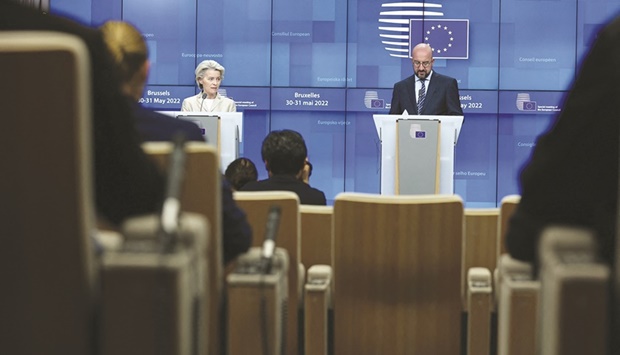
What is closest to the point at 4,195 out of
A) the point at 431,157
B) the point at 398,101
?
the point at 431,157

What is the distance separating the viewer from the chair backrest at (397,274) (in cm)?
278

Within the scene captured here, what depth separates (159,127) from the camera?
2.37 meters

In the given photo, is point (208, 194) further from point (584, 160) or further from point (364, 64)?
point (364, 64)

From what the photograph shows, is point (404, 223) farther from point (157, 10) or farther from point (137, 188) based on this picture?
point (157, 10)

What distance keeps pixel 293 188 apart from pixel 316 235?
2.88 feet

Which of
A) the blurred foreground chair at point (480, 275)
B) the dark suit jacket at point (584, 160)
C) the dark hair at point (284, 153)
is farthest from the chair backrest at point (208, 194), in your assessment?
the dark hair at point (284, 153)

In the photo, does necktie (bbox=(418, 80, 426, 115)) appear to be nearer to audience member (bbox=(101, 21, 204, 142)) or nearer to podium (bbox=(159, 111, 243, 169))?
podium (bbox=(159, 111, 243, 169))

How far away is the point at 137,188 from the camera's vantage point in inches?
56.3

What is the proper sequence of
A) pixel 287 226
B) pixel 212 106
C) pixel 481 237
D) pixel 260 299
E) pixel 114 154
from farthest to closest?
pixel 212 106, pixel 481 237, pixel 287 226, pixel 260 299, pixel 114 154

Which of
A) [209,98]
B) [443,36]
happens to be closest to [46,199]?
[209,98]

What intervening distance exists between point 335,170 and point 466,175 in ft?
5.54

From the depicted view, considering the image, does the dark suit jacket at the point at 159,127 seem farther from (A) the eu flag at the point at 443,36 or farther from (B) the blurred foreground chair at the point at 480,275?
(A) the eu flag at the point at 443,36

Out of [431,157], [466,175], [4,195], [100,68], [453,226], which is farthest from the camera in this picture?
[466,175]

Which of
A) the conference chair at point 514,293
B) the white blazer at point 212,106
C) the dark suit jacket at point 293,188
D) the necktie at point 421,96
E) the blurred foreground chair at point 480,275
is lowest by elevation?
the blurred foreground chair at point 480,275
